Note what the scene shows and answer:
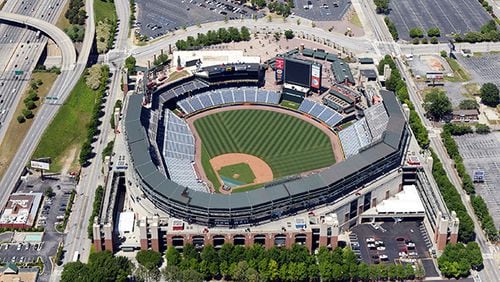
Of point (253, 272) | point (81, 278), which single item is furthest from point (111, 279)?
Result: point (253, 272)

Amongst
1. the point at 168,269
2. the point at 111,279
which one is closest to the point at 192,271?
the point at 168,269

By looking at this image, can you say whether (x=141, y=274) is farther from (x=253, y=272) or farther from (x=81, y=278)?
(x=253, y=272)

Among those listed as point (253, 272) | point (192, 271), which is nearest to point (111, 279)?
point (192, 271)

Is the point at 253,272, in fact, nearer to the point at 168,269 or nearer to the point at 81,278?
the point at 168,269

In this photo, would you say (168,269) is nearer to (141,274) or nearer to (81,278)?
(141,274)

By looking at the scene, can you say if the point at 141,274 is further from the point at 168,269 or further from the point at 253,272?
the point at 253,272

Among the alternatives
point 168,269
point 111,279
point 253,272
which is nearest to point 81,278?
point 111,279
